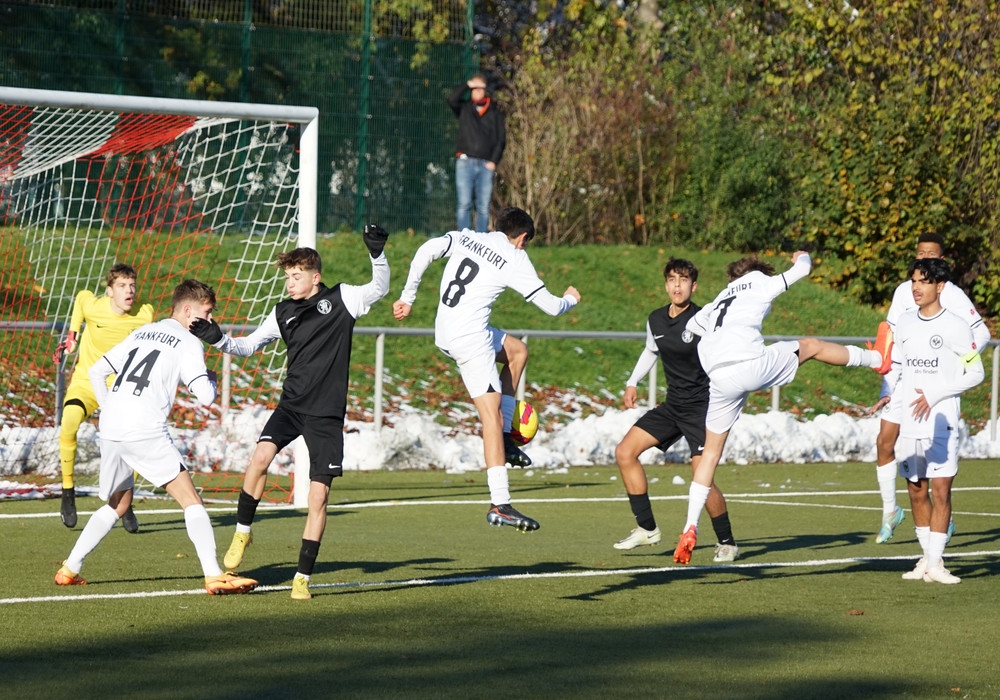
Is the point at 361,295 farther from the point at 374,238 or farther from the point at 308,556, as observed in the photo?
the point at 308,556

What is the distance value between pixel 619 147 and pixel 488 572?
659 inches

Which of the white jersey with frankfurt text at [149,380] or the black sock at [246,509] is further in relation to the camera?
the black sock at [246,509]

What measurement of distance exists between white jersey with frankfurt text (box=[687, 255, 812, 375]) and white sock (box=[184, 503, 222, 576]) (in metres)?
3.43

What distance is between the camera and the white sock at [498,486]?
8.71 m

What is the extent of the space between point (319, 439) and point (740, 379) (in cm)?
283

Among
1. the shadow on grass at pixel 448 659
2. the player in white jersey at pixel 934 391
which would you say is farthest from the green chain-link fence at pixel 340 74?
the shadow on grass at pixel 448 659

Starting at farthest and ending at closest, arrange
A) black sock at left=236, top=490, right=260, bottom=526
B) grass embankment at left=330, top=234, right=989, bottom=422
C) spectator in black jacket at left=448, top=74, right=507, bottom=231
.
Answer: grass embankment at left=330, top=234, right=989, bottom=422
spectator in black jacket at left=448, top=74, right=507, bottom=231
black sock at left=236, top=490, right=260, bottom=526

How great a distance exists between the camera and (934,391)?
8961 mm

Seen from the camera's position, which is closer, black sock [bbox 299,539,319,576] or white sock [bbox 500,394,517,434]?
black sock [bbox 299,539,319,576]

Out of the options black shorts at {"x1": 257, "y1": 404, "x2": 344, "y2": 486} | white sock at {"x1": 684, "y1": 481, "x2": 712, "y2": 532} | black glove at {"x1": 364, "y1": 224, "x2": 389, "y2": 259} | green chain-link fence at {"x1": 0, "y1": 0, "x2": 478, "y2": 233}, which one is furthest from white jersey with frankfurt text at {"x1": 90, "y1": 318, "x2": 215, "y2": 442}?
green chain-link fence at {"x1": 0, "y1": 0, "x2": 478, "y2": 233}

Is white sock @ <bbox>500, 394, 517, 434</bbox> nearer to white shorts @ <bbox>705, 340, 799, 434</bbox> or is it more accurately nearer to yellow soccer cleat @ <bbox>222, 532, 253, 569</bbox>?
white shorts @ <bbox>705, 340, 799, 434</bbox>

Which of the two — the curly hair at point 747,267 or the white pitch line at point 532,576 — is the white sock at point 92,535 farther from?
the curly hair at point 747,267

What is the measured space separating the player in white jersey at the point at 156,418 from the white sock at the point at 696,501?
9.29ft

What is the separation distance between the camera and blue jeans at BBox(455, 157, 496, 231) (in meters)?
19.2
